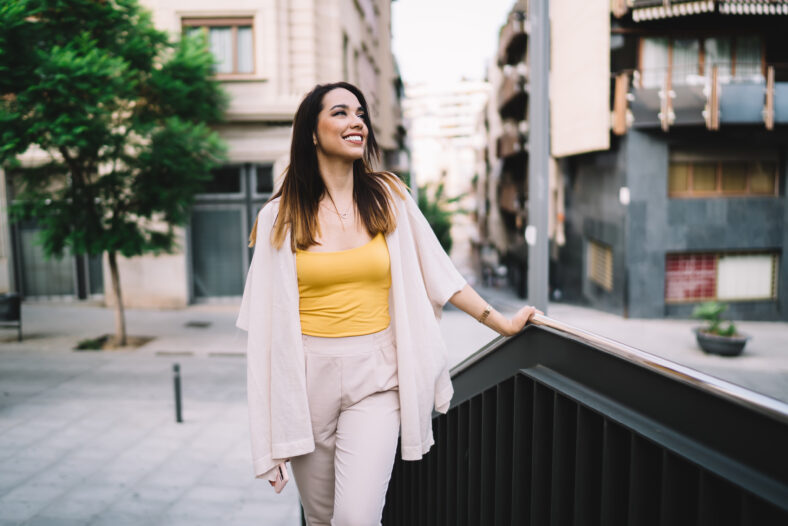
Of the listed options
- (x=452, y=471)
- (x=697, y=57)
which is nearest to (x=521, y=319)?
(x=452, y=471)

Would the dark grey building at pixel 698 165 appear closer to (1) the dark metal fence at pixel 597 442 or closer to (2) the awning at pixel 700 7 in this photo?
(2) the awning at pixel 700 7

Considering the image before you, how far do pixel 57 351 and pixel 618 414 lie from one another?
38.8 ft

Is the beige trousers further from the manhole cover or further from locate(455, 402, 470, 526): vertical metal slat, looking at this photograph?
the manhole cover

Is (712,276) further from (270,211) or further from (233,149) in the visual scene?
(270,211)

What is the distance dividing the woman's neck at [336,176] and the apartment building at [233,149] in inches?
515

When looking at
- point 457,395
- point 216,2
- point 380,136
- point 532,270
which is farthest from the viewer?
point 380,136

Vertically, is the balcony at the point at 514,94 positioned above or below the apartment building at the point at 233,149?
above

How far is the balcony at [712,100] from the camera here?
19281 mm

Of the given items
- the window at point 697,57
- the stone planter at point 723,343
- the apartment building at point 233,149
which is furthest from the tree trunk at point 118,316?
the window at point 697,57

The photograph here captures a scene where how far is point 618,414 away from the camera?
1.66m

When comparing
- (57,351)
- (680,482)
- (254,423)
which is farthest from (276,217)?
(57,351)

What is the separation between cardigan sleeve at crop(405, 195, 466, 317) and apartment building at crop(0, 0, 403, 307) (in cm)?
1322

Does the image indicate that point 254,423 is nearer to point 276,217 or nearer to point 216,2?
point 276,217

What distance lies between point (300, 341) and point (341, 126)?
2.57 feet
